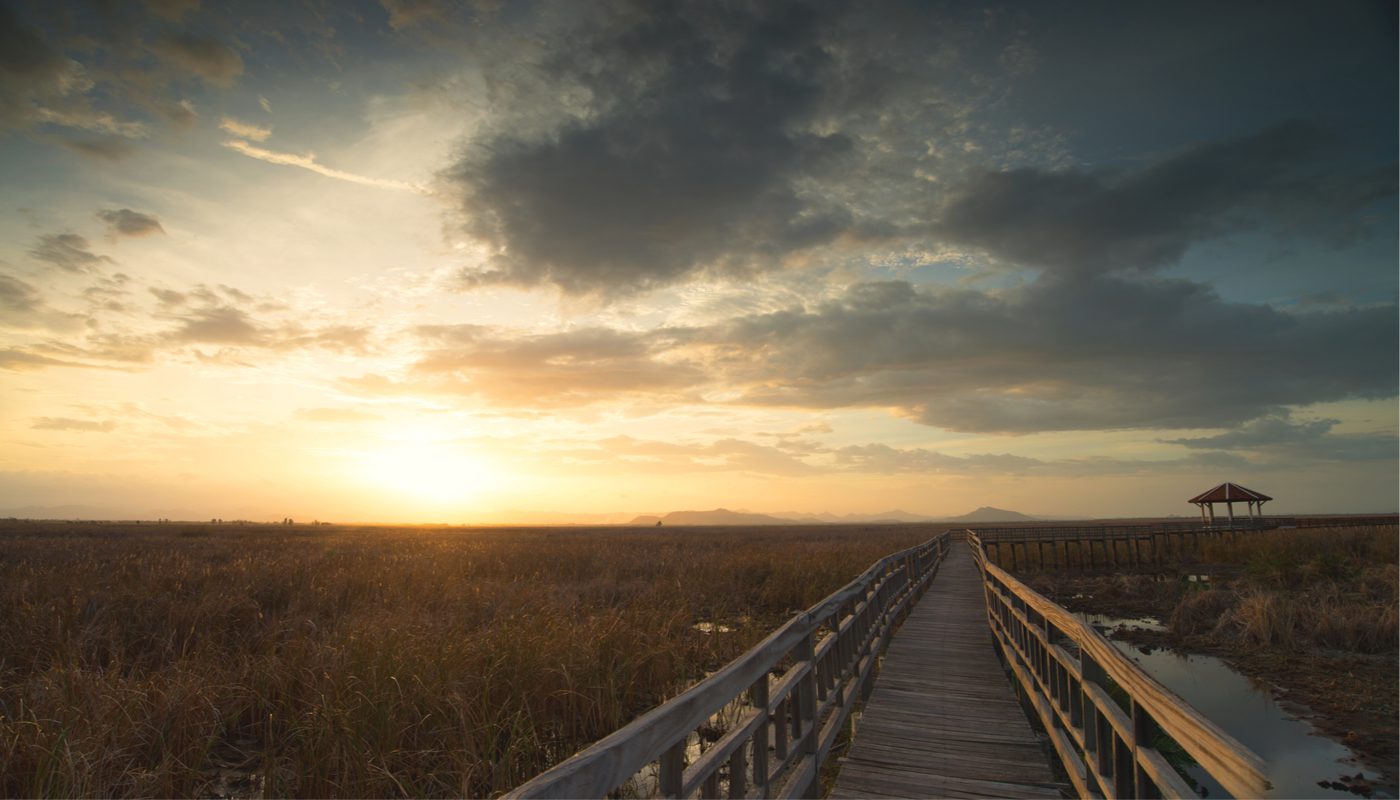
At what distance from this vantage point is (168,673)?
7977 millimetres

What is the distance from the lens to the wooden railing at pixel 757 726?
2.08 meters

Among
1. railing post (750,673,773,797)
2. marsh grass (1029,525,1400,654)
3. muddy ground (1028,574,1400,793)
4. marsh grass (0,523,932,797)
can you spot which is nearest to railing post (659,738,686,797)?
railing post (750,673,773,797)

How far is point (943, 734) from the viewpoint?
6.81 meters

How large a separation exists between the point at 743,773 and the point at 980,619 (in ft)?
37.5

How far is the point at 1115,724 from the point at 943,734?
3275mm

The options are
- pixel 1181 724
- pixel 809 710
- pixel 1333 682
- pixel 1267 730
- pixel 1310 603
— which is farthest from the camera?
pixel 1310 603

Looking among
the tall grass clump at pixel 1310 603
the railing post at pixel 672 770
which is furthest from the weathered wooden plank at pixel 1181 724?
the tall grass clump at pixel 1310 603

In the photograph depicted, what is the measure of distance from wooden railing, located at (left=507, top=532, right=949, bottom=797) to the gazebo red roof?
46.2 meters

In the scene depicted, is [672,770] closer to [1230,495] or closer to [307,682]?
[307,682]

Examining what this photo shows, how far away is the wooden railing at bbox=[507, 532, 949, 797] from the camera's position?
208 cm

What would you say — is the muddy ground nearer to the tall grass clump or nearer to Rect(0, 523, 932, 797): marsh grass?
the tall grass clump

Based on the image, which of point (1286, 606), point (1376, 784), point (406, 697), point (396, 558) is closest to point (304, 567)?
point (396, 558)

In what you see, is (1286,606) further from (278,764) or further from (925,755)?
(278,764)

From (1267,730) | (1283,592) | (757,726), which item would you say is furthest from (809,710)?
(1283,592)
